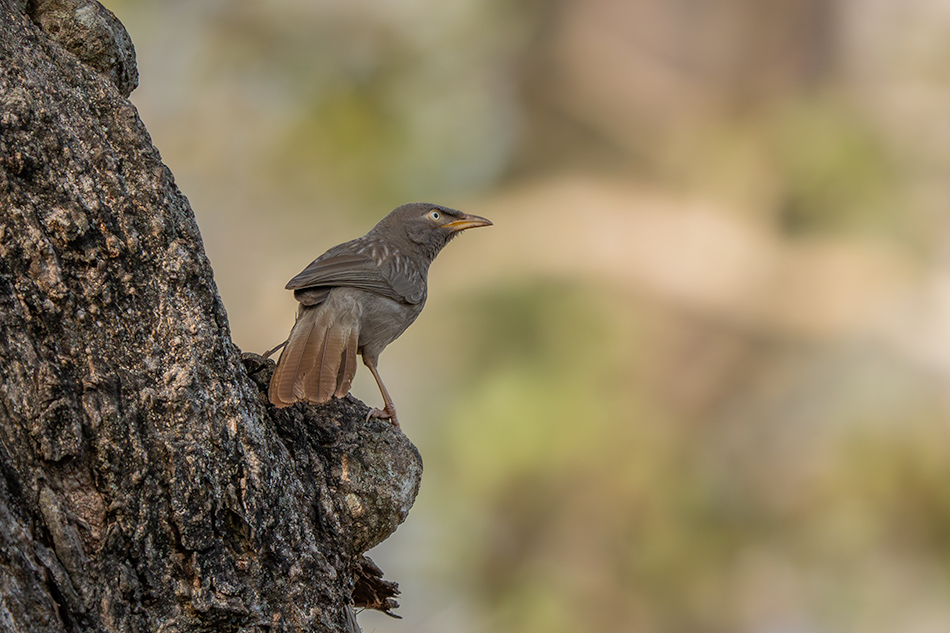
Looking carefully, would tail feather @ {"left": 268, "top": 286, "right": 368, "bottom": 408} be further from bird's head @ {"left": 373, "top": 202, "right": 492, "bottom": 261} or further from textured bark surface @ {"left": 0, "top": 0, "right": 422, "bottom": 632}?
bird's head @ {"left": 373, "top": 202, "right": 492, "bottom": 261}

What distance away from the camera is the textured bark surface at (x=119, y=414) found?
2.31m

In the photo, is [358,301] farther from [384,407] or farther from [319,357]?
[319,357]

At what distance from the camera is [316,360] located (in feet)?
11.0

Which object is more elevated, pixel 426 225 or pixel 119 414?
pixel 426 225

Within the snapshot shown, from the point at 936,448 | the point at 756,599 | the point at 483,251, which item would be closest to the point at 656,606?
the point at 756,599

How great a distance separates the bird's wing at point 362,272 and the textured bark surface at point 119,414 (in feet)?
4.86

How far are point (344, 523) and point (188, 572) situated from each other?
0.66 meters

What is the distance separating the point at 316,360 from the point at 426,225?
2.46 metres

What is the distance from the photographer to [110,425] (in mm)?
2439

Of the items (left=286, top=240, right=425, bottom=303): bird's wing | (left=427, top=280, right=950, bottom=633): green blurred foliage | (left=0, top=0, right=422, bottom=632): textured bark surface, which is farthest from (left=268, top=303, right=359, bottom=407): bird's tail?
(left=427, top=280, right=950, bottom=633): green blurred foliage

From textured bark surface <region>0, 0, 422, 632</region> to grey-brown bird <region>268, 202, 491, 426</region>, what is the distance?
16.9 inches

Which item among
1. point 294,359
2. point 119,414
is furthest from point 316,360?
point 119,414

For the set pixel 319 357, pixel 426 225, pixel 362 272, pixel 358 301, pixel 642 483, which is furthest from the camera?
pixel 642 483

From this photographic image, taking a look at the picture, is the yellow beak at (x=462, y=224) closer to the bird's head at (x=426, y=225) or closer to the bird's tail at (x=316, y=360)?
the bird's head at (x=426, y=225)
